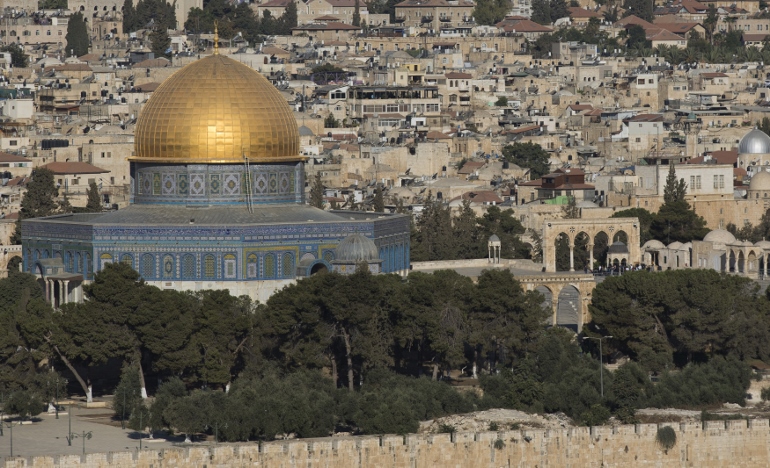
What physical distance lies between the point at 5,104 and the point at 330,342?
59.5 metres

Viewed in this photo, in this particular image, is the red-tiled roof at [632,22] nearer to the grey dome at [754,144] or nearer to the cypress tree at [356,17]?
the cypress tree at [356,17]

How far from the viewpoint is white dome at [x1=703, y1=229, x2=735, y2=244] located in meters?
80.7

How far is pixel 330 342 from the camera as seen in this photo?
198 feet

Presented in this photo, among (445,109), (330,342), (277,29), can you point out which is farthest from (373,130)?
(330,342)

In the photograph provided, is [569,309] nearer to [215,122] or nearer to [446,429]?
[215,122]

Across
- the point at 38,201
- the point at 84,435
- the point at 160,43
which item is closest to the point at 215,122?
the point at 38,201

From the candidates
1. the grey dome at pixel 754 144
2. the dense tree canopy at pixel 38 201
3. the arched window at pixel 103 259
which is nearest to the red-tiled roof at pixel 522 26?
the grey dome at pixel 754 144

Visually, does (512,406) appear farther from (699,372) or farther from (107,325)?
(107,325)

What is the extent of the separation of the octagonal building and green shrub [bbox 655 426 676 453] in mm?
13250

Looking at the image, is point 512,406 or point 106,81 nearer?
point 512,406

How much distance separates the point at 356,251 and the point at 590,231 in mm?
12677

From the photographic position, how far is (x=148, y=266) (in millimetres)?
65125

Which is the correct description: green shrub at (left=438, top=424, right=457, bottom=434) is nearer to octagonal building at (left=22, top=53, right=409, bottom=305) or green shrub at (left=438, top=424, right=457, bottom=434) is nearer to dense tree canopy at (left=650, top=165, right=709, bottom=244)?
octagonal building at (left=22, top=53, right=409, bottom=305)

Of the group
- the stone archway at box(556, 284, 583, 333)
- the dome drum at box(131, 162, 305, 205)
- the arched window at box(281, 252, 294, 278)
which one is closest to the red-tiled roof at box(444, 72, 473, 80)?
the stone archway at box(556, 284, 583, 333)
